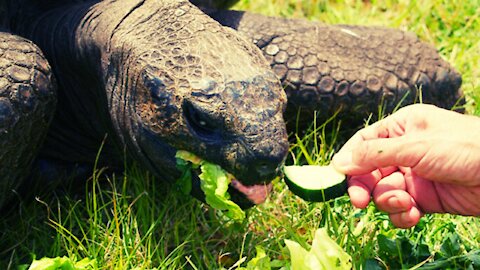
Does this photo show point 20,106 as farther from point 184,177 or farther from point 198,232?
point 198,232

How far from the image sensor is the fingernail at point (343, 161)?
2.40m

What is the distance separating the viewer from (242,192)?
2.45 m

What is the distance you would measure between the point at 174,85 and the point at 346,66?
121cm

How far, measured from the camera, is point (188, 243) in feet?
9.30

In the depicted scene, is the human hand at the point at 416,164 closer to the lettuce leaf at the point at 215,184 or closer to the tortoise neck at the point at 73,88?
the lettuce leaf at the point at 215,184

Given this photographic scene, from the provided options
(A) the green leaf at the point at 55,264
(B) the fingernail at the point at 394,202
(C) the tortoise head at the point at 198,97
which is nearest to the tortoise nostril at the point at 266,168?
(C) the tortoise head at the point at 198,97

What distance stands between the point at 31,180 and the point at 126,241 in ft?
1.78

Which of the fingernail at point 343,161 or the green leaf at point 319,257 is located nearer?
the green leaf at point 319,257

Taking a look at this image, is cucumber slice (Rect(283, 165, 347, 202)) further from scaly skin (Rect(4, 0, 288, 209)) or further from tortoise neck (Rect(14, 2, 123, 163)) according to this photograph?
tortoise neck (Rect(14, 2, 123, 163))

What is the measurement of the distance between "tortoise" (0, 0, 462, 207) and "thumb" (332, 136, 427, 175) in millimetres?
210

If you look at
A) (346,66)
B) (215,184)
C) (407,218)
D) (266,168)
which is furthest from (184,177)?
(346,66)

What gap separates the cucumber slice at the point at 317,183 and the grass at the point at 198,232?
21cm

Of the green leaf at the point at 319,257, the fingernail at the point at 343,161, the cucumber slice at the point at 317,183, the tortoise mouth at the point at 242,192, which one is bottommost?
the green leaf at the point at 319,257

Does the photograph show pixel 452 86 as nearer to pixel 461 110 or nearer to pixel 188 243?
pixel 461 110
